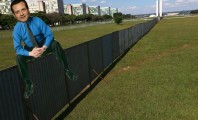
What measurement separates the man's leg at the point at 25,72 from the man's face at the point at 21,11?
732 millimetres

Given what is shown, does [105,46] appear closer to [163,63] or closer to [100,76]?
[100,76]

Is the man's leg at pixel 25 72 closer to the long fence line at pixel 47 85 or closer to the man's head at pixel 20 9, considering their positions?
the long fence line at pixel 47 85

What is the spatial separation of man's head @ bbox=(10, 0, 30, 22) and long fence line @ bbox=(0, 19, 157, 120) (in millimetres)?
1038

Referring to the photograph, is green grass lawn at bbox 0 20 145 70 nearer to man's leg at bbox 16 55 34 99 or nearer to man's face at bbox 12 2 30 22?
man's leg at bbox 16 55 34 99

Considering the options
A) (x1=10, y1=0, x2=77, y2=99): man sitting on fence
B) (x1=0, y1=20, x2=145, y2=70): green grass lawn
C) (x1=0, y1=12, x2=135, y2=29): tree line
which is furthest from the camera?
(x1=0, y1=12, x2=135, y2=29): tree line

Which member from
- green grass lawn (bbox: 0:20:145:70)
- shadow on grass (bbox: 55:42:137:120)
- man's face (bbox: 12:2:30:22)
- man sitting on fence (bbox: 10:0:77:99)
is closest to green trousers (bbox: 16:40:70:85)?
man sitting on fence (bbox: 10:0:77:99)

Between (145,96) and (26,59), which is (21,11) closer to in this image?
(26,59)

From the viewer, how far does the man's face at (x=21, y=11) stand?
417 centimetres

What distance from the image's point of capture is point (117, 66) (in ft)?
43.9

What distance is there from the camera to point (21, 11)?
4258 millimetres

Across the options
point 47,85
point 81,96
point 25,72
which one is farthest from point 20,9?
point 81,96

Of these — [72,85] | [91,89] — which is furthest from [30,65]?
[91,89]

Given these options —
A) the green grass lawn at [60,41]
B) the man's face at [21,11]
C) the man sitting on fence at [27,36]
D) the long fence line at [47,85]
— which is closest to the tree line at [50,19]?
the green grass lawn at [60,41]

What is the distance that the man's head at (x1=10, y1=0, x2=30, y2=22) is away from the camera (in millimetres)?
4154
